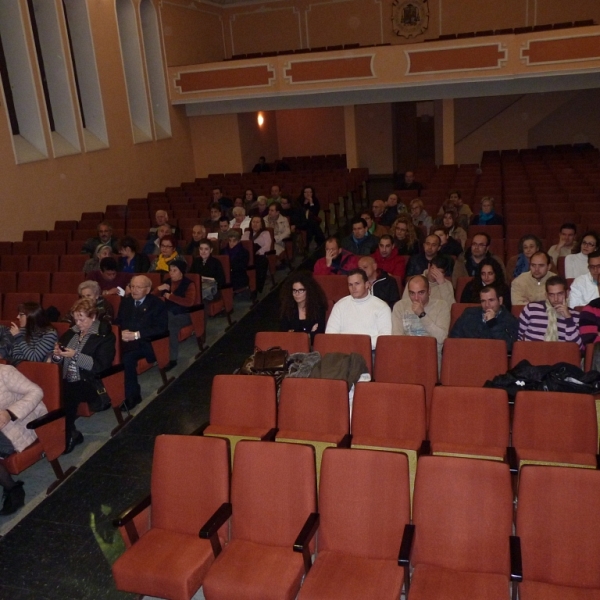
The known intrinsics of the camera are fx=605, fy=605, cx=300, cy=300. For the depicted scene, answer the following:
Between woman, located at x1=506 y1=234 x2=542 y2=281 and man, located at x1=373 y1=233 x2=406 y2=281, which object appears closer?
woman, located at x1=506 y1=234 x2=542 y2=281

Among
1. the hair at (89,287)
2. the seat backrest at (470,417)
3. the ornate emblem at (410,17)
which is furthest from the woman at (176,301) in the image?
the ornate emblem at (410,17)

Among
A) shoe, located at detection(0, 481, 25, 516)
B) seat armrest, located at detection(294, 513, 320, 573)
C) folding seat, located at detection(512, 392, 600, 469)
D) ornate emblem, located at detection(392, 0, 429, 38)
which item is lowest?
shoe, located at detection(0, 481, 25, 516)

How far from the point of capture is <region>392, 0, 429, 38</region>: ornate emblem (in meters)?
13.4

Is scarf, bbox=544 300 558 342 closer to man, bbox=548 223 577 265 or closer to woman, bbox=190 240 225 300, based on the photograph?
man, bbox=548 223 577 265

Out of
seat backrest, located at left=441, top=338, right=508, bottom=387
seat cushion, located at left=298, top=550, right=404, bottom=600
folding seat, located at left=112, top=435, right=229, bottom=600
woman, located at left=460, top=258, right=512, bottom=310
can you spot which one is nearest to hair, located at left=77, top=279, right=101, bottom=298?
folding seat, located at left=112, top=435, right=229, bottom=600

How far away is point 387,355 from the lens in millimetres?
3820

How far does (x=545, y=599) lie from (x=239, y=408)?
1.80m

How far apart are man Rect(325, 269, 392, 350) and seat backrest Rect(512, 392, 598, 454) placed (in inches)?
53.0

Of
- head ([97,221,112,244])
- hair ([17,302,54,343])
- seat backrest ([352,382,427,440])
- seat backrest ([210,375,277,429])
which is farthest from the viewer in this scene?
head ([97,221,112,244])

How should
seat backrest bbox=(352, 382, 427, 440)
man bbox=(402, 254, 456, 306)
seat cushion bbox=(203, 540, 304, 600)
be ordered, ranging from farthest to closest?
1. man bbox=(402, 254, 456, 306)
2. seat backrest bbox=(352, 382, 427, 440)
3. seat cushion bbox=(203, 540, 304, 600)

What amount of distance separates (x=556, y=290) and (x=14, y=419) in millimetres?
3311

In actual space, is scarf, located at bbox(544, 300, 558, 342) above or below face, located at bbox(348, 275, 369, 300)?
below

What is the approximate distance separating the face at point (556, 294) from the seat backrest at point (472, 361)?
0.54m

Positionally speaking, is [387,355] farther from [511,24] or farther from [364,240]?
[511,24]
